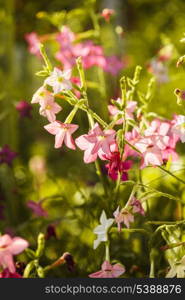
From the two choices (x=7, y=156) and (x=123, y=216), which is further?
(x=7, y=156)

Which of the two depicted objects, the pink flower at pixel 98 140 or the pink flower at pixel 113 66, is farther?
the pink flower at pixel 113 66

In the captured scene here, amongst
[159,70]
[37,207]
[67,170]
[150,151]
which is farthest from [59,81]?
[67,170]

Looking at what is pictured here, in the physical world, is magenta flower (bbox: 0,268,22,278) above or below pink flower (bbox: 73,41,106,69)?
below

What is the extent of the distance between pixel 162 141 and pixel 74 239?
0.60 meters

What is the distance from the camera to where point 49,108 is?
2.99ft

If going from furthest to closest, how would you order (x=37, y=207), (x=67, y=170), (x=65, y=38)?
1. (x=67, y=170)
2. (x=65, y=38)
3. (x=37, y=207)

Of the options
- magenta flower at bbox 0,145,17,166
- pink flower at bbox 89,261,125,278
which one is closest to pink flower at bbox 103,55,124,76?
magenta flower at bbox 0,145,17,166

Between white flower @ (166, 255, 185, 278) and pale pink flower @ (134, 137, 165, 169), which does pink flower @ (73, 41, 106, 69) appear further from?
white flower @ (166, 255, 185, 278)

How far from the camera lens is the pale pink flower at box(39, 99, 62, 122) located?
2.95ft

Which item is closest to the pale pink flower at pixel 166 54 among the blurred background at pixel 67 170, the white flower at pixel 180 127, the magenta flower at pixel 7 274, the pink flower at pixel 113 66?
the blurred background at pixel 67 170

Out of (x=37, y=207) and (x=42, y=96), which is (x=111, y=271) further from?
(x=37, y=207)

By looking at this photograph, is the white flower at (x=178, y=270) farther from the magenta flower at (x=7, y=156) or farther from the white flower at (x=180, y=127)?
the magenta flower at (x=7, y=156)

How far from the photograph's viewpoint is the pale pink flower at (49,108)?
898 mm

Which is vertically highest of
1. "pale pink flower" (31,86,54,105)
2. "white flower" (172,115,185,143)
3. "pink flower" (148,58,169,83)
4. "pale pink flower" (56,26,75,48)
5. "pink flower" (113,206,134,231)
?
"pale pink flower" (56,26,75,48)
